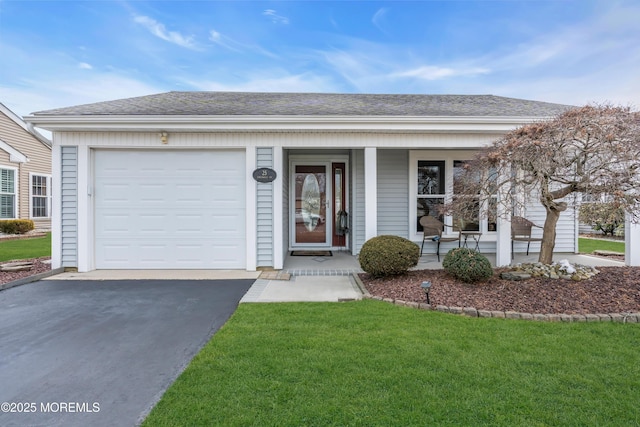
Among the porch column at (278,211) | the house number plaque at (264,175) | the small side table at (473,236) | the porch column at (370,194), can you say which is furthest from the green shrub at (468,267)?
the house number plaque at (264,175)

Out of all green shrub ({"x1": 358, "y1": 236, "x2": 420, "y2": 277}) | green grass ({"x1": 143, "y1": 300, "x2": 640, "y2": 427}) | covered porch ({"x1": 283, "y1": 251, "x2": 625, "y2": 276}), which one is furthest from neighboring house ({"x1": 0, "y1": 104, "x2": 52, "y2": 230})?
green shrub ({"x1": 358, "y1": 236, "x2": 420, "y2": 277})

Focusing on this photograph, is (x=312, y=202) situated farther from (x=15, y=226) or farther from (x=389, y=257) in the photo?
(x=15, y=226)

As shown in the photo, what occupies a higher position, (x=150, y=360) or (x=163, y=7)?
(x=163, y=7)

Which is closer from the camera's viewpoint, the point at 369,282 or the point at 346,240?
the point at 369,282

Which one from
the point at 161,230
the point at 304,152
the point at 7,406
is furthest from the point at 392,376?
the point at 304,152

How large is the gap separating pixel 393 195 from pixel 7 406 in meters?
7.12

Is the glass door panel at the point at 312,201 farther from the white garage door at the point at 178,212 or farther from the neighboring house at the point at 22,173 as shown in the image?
the neighboring house at the point at 22,173

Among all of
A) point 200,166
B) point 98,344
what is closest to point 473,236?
point 200,166

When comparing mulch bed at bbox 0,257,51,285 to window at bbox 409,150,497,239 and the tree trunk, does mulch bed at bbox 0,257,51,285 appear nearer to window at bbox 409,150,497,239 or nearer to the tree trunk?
window at bbox 409,150,497,239

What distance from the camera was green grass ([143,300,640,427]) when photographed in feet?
6.09

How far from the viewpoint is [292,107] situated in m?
6.59

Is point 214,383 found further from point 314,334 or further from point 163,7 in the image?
point 163,7

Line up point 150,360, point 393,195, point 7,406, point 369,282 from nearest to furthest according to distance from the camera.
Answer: point 7,406, point 150,360, point 369,282, point 393,195

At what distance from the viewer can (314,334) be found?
10.1 feet
